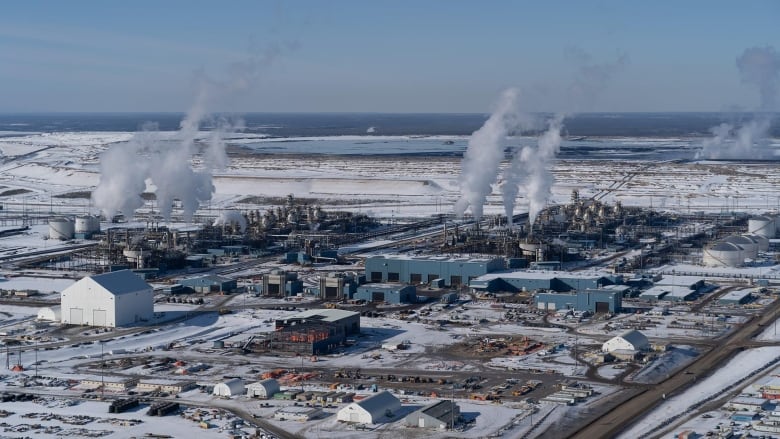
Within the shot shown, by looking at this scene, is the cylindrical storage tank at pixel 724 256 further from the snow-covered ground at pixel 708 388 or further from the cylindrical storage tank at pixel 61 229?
the cylindrical storage tank at pixel 61 229

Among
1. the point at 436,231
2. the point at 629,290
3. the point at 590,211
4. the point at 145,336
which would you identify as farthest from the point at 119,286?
the point at 590,211

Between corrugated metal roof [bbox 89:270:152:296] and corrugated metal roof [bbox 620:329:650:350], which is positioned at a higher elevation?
corrugated metal roof [bbox 89:270:152:296]

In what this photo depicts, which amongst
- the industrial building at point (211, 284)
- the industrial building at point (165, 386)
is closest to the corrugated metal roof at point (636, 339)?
the industrial building at point (165, 386)

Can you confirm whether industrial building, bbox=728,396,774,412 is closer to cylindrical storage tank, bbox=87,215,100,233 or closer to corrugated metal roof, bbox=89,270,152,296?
corrugated metal roof, bbox=89,270,152,296

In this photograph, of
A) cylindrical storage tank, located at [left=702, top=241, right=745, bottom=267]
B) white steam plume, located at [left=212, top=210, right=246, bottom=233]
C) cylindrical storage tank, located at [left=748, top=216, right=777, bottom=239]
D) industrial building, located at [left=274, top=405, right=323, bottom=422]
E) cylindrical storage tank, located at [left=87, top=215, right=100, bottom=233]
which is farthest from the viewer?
cylindrical storage tank, located at [left=87, top=215, right=100, bottom=233]

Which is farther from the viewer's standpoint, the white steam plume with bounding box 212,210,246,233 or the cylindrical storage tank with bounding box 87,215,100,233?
the cylindrical storage tank with bounding box 87,215,100,233

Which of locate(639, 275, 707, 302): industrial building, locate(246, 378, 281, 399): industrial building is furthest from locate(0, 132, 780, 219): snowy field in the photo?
locate(246, 378, 281, 399): industrial building

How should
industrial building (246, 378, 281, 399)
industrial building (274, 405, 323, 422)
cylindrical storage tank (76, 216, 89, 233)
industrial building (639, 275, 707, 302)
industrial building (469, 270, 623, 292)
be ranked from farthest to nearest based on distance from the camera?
cylindrical storage tank (76, 216, 89, 233) → industrial building (469, 270, 623, 292) → industrial building (639, 275, 707, 302) → industrial building (246, 378, 281, 399) → industrial building (274, 405, 323, 422)
